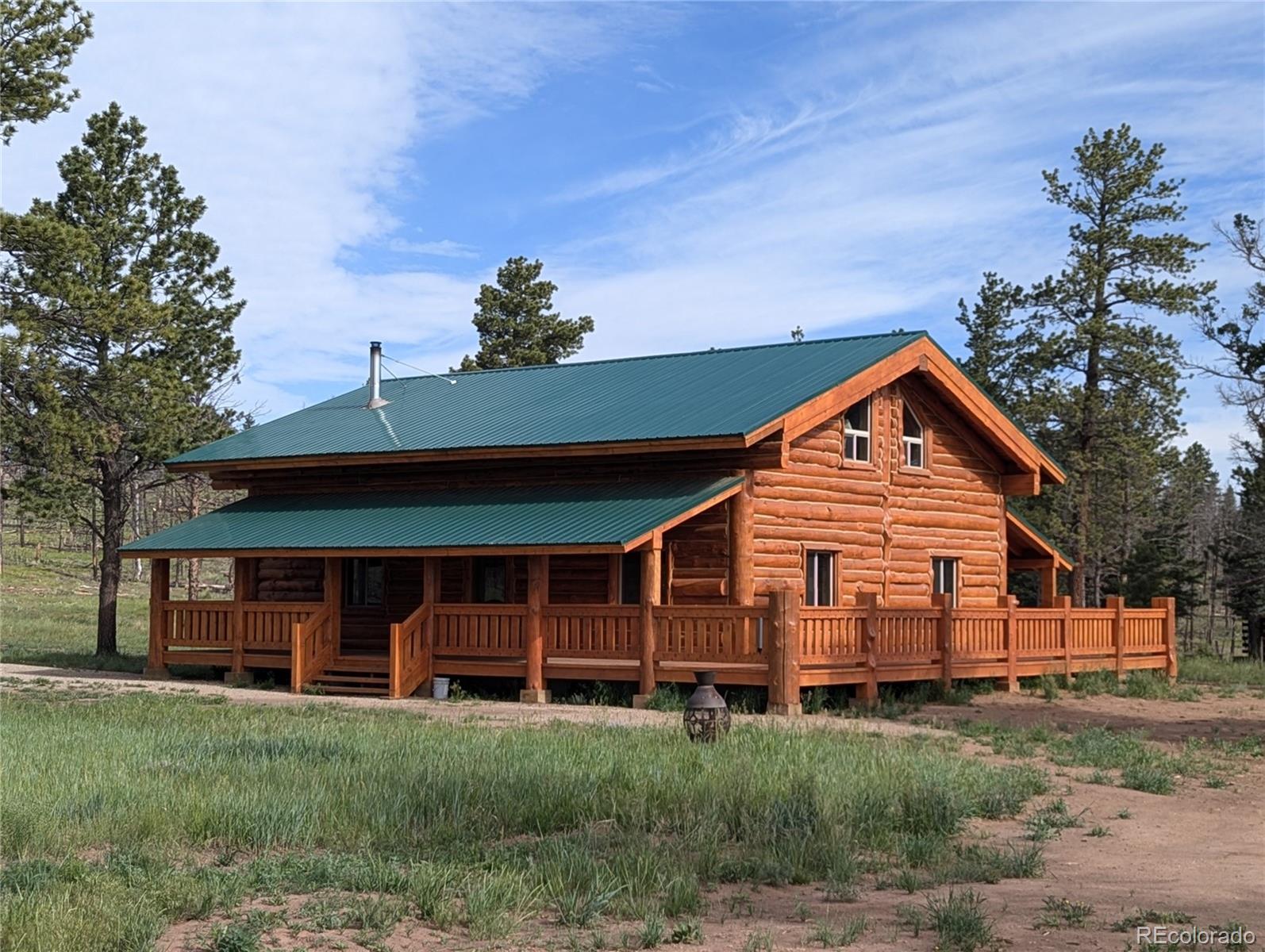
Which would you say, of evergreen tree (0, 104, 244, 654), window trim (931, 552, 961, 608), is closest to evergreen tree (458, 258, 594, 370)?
evergreen tree (0, 104, 244, 654)

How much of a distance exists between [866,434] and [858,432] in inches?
8.9

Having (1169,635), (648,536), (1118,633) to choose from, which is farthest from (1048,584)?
(648,536)

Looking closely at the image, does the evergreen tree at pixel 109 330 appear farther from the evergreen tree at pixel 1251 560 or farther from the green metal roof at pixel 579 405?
the evergreen tree at pixel 1251 560

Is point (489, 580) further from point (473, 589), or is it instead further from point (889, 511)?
point (889, 511)

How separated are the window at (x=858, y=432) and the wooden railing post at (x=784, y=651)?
22.6 ft

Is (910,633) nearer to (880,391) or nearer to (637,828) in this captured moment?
(880,391)

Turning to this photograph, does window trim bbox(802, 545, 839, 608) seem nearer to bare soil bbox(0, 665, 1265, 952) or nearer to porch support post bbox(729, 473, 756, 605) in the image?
porch support post bbox(729, 473, 756, 605)

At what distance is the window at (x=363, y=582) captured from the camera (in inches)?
1179

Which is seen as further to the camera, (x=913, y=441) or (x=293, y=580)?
(x=293, y=580)

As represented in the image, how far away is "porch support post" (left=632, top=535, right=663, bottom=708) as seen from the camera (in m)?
22.8

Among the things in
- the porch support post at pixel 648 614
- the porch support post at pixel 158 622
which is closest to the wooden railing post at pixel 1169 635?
the porch support post at pixel 648 614

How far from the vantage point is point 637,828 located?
1162 centimetres

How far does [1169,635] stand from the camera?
3156cm

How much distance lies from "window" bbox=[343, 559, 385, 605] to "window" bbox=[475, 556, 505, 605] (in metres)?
2.65
